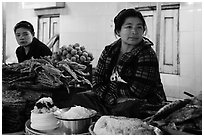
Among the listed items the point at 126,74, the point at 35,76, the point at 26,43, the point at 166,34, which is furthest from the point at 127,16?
the point at 166,34

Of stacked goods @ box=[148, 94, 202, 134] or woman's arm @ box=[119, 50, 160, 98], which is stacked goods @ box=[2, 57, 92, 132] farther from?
stacked goods @ box=[148, 94, 202, 134]

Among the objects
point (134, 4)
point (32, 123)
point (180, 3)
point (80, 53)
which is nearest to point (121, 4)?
point (134, 4)

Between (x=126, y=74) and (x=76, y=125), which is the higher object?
(x=126, y=74)

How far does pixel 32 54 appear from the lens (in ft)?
5.56

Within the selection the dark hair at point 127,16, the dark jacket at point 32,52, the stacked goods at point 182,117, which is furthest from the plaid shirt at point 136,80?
the dark jacket at point 32,52

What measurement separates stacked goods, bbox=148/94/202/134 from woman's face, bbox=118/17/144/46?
0.55 m

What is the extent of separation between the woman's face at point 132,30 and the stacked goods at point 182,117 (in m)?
0.55

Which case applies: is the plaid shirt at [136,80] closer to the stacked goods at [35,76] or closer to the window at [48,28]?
the stacked goods at [35,76]

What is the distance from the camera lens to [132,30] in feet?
4.61

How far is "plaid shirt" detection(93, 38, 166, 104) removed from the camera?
1.29 m

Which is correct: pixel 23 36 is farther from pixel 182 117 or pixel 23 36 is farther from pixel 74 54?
pixel 182 117

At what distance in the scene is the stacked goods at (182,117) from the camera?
2.64 feet

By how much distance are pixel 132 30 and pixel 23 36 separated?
2.36ft

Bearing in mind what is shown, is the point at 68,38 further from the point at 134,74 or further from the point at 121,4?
the point at 134,74
